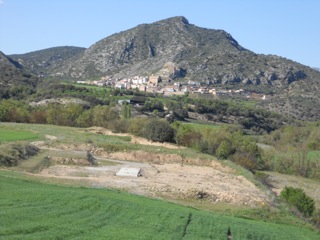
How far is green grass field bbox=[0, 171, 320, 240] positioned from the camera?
1596 centimetres

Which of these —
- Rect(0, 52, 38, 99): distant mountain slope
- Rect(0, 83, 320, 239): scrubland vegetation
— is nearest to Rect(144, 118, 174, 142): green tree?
Rect(0, 83, 320, 239): scrubland vegetation

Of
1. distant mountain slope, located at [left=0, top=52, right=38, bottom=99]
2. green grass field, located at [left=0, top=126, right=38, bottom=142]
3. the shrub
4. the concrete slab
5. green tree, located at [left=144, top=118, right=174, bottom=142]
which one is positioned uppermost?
distant mountain slope, located at [left=0, top=52, right=38, bottom=99]

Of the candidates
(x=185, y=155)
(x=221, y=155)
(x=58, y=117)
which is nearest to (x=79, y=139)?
(x=185, y=155)

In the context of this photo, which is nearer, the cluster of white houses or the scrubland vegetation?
the scrubland vegetation

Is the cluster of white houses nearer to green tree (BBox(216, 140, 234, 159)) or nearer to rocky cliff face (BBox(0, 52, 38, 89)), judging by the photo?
rocky cliff face (BBox(0, 52, 38, 89))

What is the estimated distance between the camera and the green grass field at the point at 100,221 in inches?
628

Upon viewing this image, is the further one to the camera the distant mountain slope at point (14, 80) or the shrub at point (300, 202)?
the distant mountain slope at point (14, 80)

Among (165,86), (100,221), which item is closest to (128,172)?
(100,221)

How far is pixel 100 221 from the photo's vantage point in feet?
61.8

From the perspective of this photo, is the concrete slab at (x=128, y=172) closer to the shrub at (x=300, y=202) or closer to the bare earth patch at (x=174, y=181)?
the bare earth patch at (x=174, y=181)

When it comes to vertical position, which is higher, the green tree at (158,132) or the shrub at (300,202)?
the green tree at (158,132)

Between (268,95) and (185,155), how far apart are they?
340 feet

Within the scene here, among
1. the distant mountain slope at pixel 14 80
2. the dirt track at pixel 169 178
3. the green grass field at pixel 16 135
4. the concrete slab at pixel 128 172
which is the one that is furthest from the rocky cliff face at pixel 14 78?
the concrete slab at pixel 128 172

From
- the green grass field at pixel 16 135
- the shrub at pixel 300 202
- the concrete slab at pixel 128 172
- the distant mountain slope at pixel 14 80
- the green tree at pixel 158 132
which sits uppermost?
the distant mountain slope at pixel 14 80
